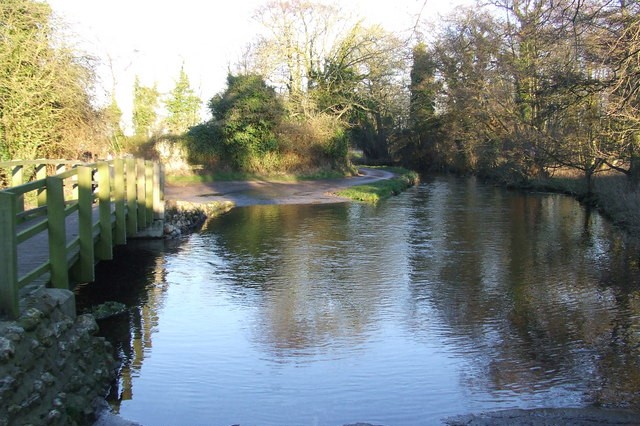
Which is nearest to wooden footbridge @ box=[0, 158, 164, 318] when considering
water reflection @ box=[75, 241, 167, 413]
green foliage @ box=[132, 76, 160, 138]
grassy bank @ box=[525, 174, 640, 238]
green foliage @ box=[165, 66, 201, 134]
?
water reflection @ box=[75, 241, 167, 413]

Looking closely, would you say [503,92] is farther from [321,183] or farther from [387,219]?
[387,219]

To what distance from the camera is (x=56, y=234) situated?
664cm

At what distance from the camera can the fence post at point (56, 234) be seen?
661 centimetres

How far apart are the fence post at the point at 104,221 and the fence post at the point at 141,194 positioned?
141 inches

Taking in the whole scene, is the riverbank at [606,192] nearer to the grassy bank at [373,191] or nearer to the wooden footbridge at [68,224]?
the grassy bank at [373,191]

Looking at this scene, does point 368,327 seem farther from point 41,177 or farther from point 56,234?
point 41,177

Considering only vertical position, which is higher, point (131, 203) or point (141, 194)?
point (141, 194)

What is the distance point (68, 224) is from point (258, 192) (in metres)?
17.5

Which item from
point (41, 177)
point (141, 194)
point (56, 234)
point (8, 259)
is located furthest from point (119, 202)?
point (8, 259)

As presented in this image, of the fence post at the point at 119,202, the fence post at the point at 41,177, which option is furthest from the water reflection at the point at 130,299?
the fence post at the point at 41,177

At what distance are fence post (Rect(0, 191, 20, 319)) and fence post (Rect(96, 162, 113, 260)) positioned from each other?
3.98 meters

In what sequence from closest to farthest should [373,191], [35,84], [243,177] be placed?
[35,84] → [373,191] → [243,177]

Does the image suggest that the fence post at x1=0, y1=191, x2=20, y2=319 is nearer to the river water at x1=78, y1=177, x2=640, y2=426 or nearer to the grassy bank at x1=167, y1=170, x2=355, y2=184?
the river water at x1=78, y1=177, x2=640, y2=426

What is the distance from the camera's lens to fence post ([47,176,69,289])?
6.61 m
